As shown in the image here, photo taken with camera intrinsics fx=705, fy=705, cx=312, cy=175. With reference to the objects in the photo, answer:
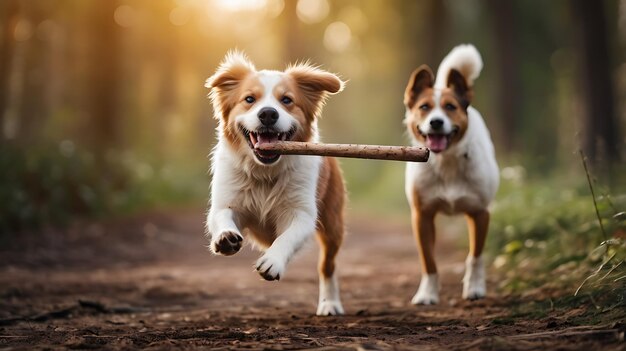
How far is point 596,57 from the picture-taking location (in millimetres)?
13094

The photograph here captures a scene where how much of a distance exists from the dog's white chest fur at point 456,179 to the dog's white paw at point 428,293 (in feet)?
2.15

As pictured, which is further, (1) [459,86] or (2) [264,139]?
(1) [459,86]

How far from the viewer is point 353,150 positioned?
469 cm

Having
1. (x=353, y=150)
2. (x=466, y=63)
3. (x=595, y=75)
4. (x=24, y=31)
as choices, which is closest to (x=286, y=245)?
(x=353, y=150)

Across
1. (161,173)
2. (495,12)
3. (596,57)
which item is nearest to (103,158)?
(161,173)

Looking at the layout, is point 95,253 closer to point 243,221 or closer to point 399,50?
point 243,221

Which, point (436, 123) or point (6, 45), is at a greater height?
point (6, 45)

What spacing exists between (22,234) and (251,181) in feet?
19.4

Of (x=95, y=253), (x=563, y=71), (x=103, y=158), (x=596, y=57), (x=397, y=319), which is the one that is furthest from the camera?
(x=563, y=71)

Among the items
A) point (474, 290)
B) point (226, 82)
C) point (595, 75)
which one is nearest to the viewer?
point (226, 82)

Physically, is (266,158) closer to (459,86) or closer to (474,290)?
(474,290)

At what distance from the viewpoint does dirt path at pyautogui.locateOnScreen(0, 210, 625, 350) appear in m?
3.76

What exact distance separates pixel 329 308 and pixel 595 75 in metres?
9.52

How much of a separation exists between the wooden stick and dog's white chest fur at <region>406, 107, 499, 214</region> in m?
1.70
